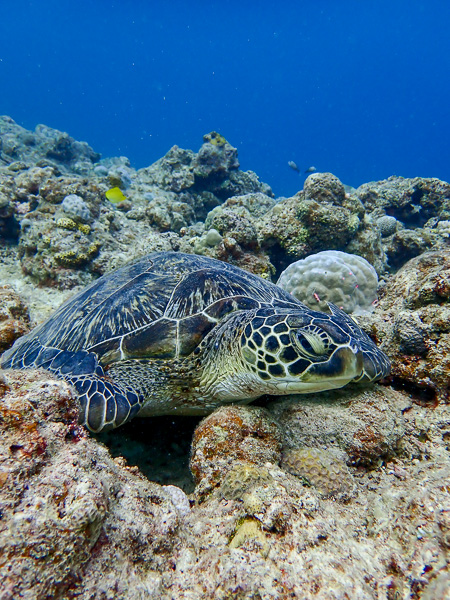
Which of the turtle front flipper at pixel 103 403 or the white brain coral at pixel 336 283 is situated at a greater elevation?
the white brain coral at pixel 336 283

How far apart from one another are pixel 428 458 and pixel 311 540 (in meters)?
0.96

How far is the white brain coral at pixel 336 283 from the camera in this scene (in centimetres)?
371

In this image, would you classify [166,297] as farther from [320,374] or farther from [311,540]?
[311,540]

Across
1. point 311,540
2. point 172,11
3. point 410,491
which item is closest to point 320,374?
point 410,491

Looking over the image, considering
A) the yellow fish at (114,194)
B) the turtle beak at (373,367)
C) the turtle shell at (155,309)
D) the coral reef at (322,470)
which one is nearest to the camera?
the coral reef at (322,470)

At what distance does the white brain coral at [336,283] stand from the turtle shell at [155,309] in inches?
39.5

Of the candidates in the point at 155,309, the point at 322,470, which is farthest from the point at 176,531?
the point at 155,309

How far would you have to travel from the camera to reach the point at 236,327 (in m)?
2.01

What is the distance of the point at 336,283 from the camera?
3.71m

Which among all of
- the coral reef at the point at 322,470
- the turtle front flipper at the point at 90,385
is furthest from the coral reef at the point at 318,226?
the coral reef at the point at 322,470

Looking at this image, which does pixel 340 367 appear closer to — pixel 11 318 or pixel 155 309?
pixel 155 309

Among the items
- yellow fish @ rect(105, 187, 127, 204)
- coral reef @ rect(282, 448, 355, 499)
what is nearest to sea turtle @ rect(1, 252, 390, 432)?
coral reef @ rect(282, 448, 355, 499)

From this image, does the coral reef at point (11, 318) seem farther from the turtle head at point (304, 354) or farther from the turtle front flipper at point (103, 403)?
the turtle head at point (304, 354)

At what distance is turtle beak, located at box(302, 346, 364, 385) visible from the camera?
1.59 meters
